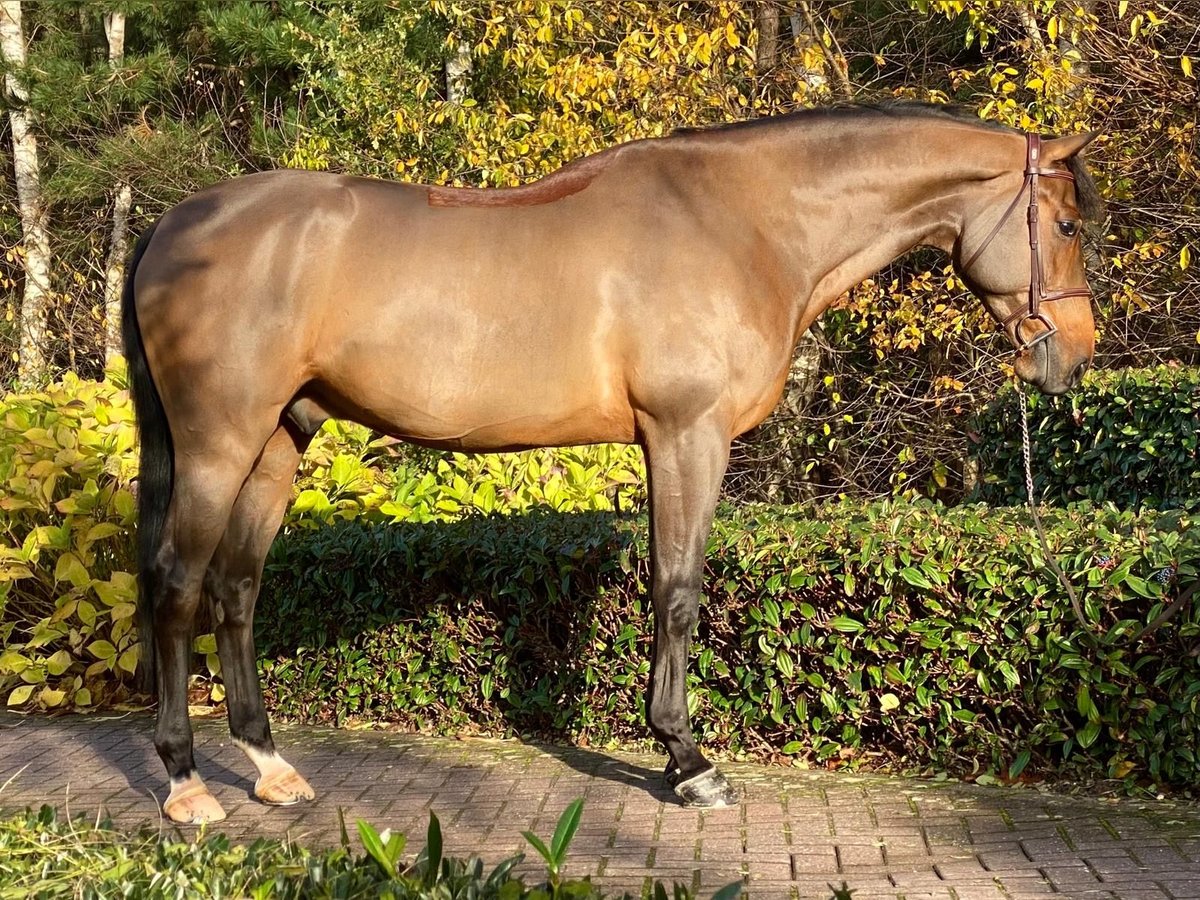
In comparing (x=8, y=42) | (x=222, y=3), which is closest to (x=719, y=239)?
(x=222, y=3)

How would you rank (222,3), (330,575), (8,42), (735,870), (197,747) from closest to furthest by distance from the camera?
1. (735,870)
2. (197,747)
3. (330,575)
4. (222,3)
5. (8,42)

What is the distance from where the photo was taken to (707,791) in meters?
4.35

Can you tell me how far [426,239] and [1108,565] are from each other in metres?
2.64

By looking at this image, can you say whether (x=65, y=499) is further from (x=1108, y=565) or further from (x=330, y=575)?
(x=1108, y=565)

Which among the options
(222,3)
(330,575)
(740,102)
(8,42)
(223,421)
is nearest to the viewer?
(223,421)

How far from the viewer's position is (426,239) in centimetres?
438

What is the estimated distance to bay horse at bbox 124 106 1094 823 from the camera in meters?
4.29

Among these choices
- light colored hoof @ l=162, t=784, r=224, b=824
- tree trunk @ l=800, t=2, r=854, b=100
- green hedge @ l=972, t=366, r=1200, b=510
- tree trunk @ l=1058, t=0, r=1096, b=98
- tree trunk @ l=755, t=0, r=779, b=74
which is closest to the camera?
light colored hoof @ l=162, t=784, r=224, b=824

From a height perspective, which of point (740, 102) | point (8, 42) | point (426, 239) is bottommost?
point (426, 239)

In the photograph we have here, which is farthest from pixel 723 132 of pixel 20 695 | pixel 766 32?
pixel 766 32

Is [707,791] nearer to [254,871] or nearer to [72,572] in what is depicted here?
[254,871]

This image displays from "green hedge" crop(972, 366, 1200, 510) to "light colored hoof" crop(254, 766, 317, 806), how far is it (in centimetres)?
458

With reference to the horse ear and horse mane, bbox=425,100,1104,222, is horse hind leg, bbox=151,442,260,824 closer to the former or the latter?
horse mane, bbox=425,100,1104,222

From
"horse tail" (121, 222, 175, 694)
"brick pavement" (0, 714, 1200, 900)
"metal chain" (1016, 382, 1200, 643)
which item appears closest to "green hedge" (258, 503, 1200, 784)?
"metal chain" (1016, 382, 1200, 643)
